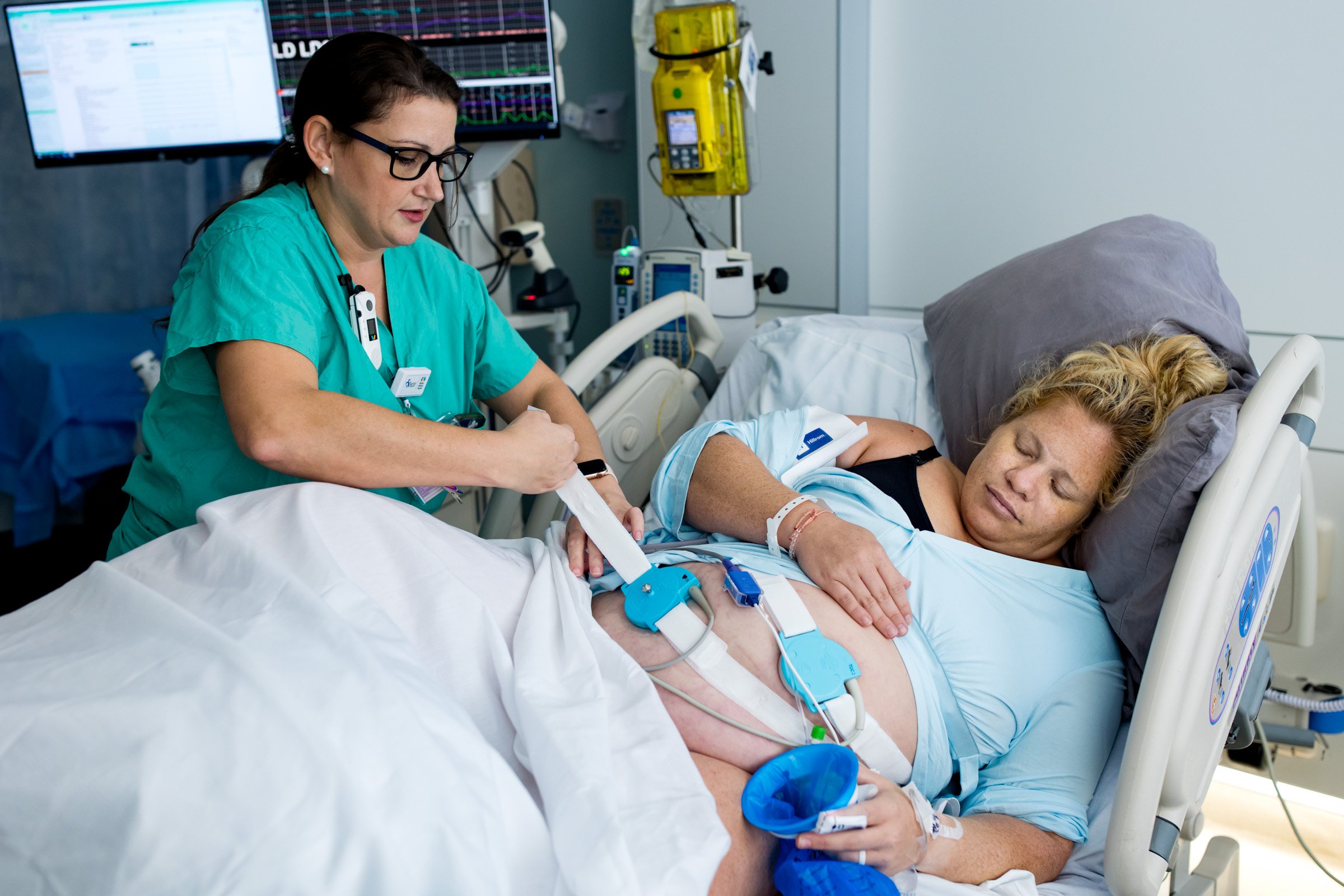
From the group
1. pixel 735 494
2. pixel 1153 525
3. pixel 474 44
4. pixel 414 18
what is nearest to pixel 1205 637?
pixel 1153 525

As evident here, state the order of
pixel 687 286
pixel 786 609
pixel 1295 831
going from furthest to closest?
pixel 687 286 < pixel 1295 831 < pixel 786 609

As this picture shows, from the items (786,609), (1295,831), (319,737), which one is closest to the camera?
(319,737)

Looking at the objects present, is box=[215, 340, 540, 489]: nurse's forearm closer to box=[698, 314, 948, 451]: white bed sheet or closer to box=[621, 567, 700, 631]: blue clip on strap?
box=[621, 567, 700, 631]: blue clip on strap

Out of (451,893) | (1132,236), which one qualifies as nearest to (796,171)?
(1132,236)

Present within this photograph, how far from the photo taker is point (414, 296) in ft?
5.36

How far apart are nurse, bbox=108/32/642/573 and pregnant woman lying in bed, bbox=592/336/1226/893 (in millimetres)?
210

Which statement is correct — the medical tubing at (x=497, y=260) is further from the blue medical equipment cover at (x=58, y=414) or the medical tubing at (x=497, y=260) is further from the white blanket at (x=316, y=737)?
the white blanket at (x=316, y=737)

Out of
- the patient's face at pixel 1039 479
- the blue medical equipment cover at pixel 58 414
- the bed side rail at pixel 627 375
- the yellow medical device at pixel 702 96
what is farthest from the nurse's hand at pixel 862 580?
the blue medical equipment cover at pixel 58 414

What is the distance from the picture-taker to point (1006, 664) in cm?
136

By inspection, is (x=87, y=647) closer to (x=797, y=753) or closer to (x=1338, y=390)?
(x=797, y=753)

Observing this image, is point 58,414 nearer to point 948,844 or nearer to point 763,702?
point 763,702

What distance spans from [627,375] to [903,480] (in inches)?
30.8

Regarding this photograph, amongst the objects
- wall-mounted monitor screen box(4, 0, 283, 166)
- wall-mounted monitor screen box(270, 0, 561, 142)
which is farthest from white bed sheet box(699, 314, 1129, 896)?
wall-mounted monitor screen box(4, 0, 283, 166)

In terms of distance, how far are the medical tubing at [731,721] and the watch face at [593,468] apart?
0.45 meters
